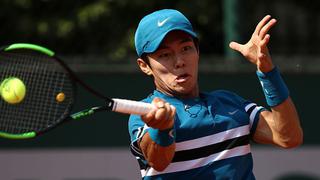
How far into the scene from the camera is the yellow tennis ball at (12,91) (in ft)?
12.6

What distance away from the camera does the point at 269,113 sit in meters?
3.92

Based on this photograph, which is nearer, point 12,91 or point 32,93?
point 12,91

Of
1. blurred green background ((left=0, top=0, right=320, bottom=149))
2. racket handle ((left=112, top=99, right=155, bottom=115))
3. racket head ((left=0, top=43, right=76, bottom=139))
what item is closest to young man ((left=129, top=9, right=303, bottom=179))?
racket handle ((left=112, top=99, right=155, bottom=115))

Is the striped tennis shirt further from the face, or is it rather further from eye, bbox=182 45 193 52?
eye, bbox=182 45 193 52

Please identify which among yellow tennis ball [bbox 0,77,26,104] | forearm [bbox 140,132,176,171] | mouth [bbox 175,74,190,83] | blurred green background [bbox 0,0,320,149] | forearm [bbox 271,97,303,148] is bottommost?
blurred green background [bbox 0,0,320,149]

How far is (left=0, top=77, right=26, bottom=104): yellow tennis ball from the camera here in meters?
3.85

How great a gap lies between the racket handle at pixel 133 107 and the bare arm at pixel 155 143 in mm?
28

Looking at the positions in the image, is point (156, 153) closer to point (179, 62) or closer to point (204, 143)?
point (204, 143)

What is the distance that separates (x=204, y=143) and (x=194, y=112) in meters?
0.14

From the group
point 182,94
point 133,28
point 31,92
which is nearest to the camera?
point 182,94

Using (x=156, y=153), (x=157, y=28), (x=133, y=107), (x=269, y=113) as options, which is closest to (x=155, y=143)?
(x=156, y=153)

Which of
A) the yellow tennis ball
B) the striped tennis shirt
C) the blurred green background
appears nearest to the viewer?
the striped tennis shirt

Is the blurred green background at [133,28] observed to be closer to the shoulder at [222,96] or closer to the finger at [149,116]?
the shoulder at [222,96]

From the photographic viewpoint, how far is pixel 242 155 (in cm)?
378
